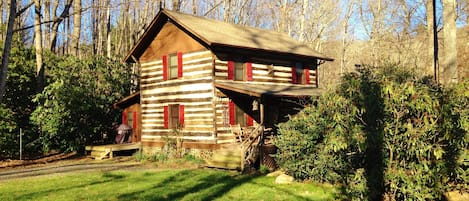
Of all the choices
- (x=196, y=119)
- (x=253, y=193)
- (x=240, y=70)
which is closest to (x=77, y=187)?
(x=253, y=193)

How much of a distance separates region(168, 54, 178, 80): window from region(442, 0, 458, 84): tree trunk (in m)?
13.0

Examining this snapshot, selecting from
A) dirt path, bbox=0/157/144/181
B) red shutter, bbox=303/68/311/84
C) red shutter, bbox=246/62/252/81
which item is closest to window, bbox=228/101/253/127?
red shutter, bbox=246/62/252/81

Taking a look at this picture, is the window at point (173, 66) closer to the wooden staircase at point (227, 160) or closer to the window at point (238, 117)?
the window at point (238, 117)

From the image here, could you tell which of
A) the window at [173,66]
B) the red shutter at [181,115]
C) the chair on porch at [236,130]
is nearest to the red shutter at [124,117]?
the window at [173,66]

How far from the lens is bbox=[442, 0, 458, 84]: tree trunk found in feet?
55.1

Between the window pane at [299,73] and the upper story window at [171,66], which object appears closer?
the upper story window at [171,66]

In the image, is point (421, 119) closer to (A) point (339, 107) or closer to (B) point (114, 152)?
(A) point (339, 107)

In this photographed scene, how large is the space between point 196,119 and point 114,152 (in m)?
6.85

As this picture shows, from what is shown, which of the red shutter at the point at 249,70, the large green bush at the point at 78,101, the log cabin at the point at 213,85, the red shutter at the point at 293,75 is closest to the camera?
the log cabin at the point at 213,85

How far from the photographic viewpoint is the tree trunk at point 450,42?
16.8m

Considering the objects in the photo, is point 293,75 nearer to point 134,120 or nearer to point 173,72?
point 173,72

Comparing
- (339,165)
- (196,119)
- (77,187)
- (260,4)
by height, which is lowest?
(77,187)

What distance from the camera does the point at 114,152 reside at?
77.6ft

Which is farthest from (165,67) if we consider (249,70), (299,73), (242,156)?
(299,73)
